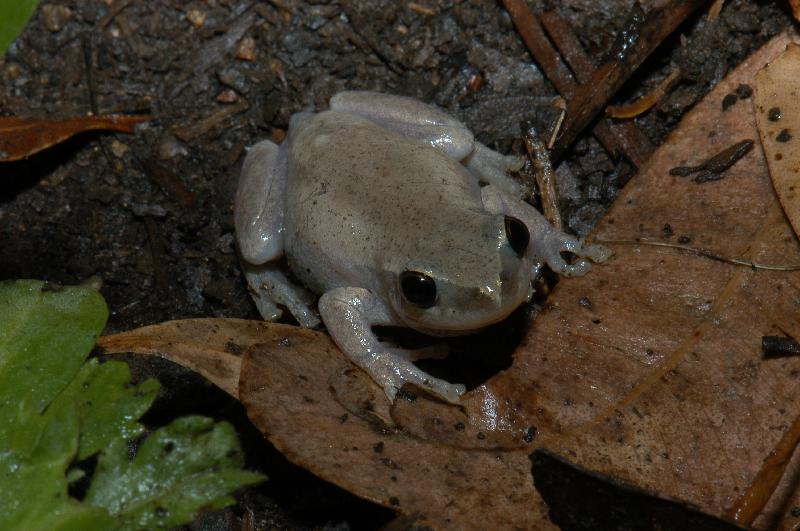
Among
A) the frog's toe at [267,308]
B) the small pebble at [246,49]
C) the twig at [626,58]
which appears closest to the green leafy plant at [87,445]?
the frog's toe at [267,308]

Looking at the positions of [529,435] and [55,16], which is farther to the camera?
[55,16]

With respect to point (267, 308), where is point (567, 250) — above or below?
above

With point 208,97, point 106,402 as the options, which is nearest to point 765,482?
point 106,402

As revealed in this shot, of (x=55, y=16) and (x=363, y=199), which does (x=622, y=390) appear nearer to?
(x=363, y=199)

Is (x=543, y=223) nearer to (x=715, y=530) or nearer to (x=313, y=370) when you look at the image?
(x=313, y=370)

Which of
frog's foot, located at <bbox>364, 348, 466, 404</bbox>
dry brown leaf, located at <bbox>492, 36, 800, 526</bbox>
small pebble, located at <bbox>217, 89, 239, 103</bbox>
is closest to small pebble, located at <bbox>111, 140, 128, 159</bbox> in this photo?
small pebble, located at <bbox>217, 89, 239, 103</bbox>

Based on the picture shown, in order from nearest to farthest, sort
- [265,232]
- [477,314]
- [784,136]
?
[477,314] < [784,136] < [265,232]

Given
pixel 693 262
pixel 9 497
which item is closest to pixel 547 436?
pixel 693 262
